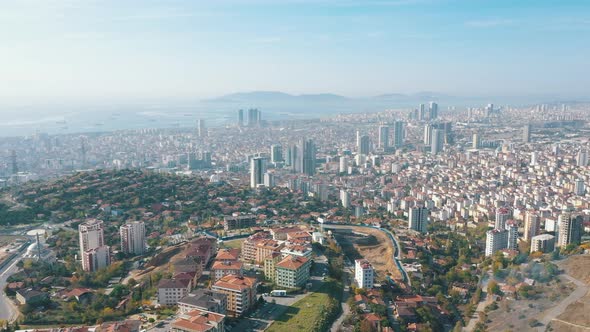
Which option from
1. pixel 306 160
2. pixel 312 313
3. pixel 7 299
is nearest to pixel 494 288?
pixel 312 313

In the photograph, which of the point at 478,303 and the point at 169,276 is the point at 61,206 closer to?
the point at 169,276

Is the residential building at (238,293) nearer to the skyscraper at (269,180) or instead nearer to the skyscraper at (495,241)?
the skyscraper at (495,241)

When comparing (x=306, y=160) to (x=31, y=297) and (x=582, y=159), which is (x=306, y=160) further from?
(x=31, y=297)

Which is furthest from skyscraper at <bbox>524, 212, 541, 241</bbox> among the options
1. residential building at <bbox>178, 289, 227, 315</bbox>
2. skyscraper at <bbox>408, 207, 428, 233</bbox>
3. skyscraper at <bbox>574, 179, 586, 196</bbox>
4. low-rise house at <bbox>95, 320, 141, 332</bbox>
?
low-rise house at <bbox>95, 320, 141, 332</bbox>

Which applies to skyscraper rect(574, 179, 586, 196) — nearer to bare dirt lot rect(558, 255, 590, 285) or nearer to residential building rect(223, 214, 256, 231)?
bare dirt lot rect(558, 255, 590, 285)

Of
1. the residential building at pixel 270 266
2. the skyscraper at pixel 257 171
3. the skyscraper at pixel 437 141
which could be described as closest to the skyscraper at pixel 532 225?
the residential building at pixel 270 266
